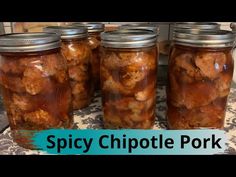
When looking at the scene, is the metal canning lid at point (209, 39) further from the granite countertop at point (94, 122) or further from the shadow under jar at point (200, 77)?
the granite countertop at point (94, 122)

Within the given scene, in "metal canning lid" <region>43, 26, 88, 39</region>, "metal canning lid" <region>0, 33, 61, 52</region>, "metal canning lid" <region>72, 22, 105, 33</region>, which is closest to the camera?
"metal canning lid" <region>0, 33, 61, 52</region>

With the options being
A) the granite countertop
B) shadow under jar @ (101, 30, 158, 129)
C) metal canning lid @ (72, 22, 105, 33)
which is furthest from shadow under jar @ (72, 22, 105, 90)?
shadow under jar @ (101, 30, 158, 129)

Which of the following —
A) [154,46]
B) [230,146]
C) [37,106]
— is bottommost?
[230,146]

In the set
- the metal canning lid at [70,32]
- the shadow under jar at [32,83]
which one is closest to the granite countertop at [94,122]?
the shadow under jar at [32,83]

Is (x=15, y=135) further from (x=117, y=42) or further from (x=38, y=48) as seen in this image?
(x=117, y=42)

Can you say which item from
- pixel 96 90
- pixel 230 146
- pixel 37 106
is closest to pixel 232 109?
pixel 230 146

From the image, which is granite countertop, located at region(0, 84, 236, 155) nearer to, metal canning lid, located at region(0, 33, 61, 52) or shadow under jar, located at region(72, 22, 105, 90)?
shadow under jar, located at region(72, 22, 105, 90)
